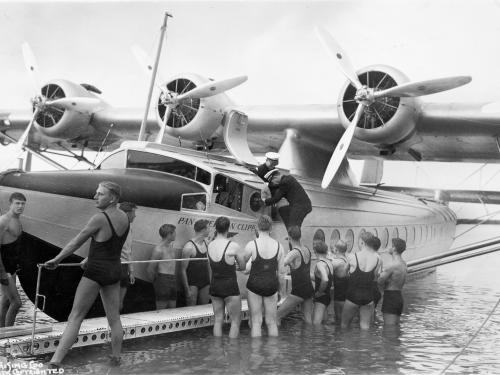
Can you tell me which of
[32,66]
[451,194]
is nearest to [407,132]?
[32,66]

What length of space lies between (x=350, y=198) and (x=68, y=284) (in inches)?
281

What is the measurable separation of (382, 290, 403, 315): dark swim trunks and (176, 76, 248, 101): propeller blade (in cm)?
548

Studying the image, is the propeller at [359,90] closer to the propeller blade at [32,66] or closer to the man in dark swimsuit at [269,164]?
the man in dark swimsuit at [269,164]

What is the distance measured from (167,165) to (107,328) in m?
3.26

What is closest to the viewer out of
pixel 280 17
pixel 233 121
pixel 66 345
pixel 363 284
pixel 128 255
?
pixel 66 345

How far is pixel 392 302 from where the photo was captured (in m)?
7.89

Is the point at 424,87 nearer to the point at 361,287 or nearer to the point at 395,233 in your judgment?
the point at 361,287

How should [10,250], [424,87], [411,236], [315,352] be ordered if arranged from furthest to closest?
[411,236], [424,87], [10,250], [315,352]

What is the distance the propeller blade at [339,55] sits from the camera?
10922mm

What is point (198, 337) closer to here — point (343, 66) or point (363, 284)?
point (363, 284)

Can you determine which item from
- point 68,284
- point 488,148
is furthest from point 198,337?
point 488,148

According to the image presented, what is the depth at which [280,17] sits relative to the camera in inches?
327

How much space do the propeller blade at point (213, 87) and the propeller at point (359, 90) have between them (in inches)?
73.2

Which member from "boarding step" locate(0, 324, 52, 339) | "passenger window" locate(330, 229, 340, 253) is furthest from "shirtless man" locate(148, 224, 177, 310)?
"passenger window" locate(330, 229, 340, 253)
